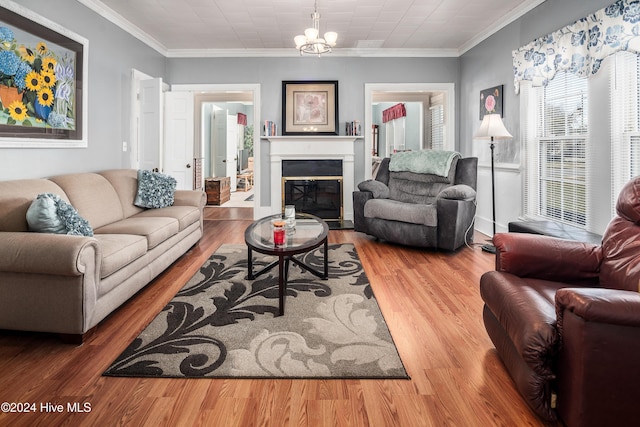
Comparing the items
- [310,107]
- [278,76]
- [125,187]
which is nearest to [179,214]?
[125,187]

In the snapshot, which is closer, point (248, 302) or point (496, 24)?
point (248, 302)

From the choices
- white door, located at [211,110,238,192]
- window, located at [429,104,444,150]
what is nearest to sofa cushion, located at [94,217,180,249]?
window, located at [429,104,444,150]

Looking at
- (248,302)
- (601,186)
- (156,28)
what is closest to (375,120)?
(156,28)

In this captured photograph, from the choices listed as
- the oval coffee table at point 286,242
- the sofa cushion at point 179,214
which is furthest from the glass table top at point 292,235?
the sofa cushion at point 179,214

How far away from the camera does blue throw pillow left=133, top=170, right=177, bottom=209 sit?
4.12m

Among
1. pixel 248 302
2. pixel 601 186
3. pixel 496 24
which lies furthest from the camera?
pixel 496 24

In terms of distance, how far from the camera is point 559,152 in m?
3.83

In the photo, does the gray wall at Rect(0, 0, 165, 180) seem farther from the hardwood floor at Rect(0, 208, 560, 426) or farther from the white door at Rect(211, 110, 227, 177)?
the white door at Rect(211, 110, 227, 177)

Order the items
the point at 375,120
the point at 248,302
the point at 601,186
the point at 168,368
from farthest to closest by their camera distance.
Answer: the point at 375,120 < the point at 601,186 < the point at 248,302 < the point at 168,368

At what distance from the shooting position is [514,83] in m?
4.43

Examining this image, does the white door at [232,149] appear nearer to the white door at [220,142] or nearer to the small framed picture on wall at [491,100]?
the white door at [220,142]

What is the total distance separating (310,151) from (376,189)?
5.21 feet

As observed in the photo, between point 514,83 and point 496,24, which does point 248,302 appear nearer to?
point 514,83

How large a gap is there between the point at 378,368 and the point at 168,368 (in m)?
1.03
